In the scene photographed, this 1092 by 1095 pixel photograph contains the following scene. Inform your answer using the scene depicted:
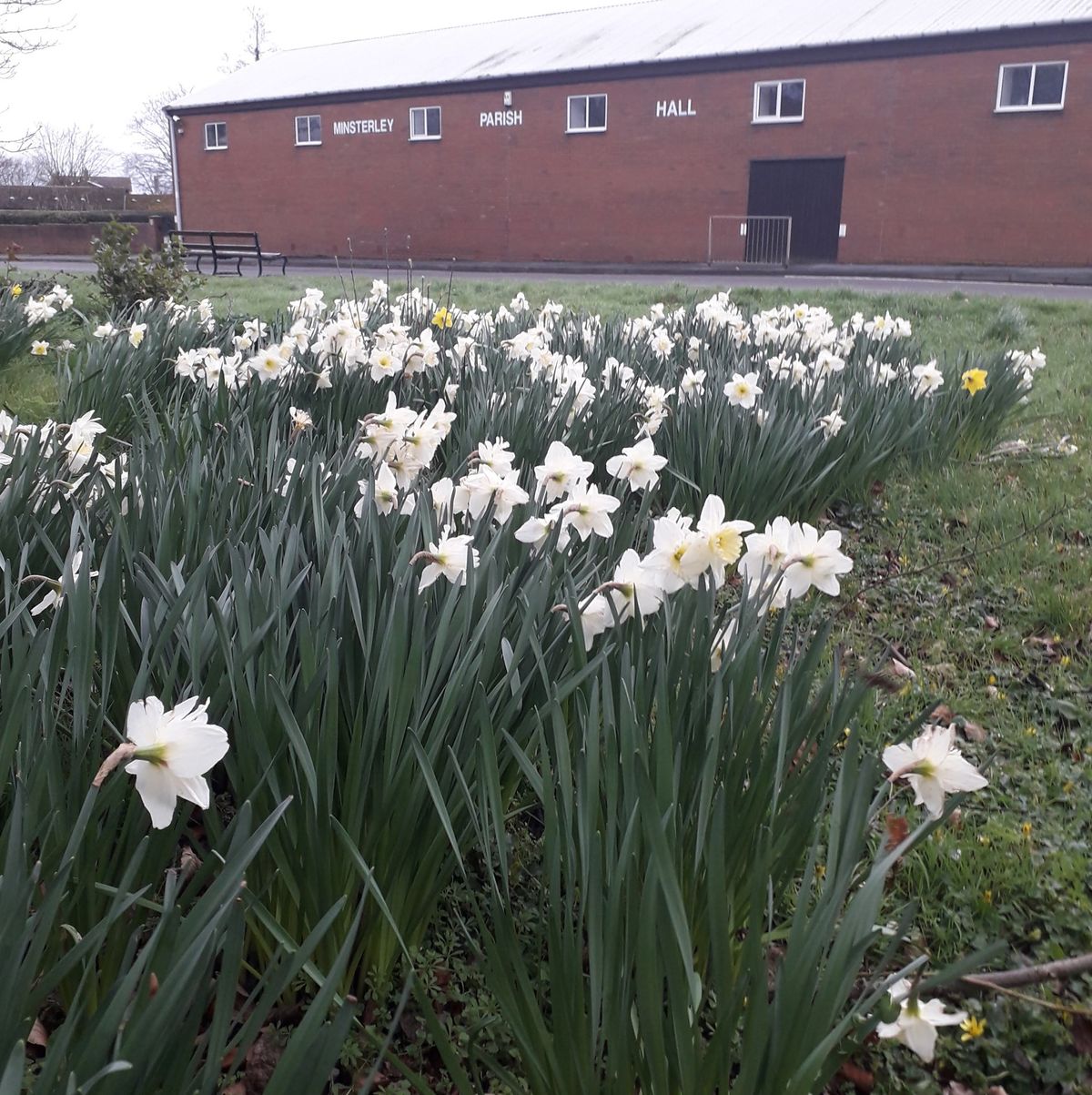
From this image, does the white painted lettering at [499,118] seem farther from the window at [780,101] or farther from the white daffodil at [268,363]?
the white daffodil at [268,363]

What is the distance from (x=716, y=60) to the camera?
2173 cm

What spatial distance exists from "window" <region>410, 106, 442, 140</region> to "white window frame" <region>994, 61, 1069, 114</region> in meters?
13.1

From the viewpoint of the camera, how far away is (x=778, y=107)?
2177cm

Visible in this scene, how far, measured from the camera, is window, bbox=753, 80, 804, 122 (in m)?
21.5

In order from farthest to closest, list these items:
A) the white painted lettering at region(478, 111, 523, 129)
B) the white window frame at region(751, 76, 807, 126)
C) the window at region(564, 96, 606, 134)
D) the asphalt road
A: the white painted lettering at region(478, 111, 523, 129) → the window at region(564, 96, 606, 134) → the white window frame at region(751, 76, 807, 126) → the asphalt road

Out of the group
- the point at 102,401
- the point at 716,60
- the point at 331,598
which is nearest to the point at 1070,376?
the point at 102,401

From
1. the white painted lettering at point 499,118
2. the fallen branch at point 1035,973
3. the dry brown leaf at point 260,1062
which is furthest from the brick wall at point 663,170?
the fallen branch at point 1035,973

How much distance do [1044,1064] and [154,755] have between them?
1.38m

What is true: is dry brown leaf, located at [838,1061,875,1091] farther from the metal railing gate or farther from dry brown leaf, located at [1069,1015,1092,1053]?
the metal railing gate

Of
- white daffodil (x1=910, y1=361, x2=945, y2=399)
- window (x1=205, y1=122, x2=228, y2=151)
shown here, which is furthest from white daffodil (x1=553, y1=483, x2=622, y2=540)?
→ window (x1=205, y1=122, x2=228, y2=151)

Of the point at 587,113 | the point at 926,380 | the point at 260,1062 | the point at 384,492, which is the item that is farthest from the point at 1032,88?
the point at 260,1062

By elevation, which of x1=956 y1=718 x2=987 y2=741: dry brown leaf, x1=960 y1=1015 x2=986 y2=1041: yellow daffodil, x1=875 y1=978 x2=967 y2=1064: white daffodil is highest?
x1=875 y1=978 x2=967 y2=1064: white daffodil

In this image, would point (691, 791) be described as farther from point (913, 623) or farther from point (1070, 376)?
point (1070, 376)

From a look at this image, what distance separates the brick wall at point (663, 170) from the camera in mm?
19625
